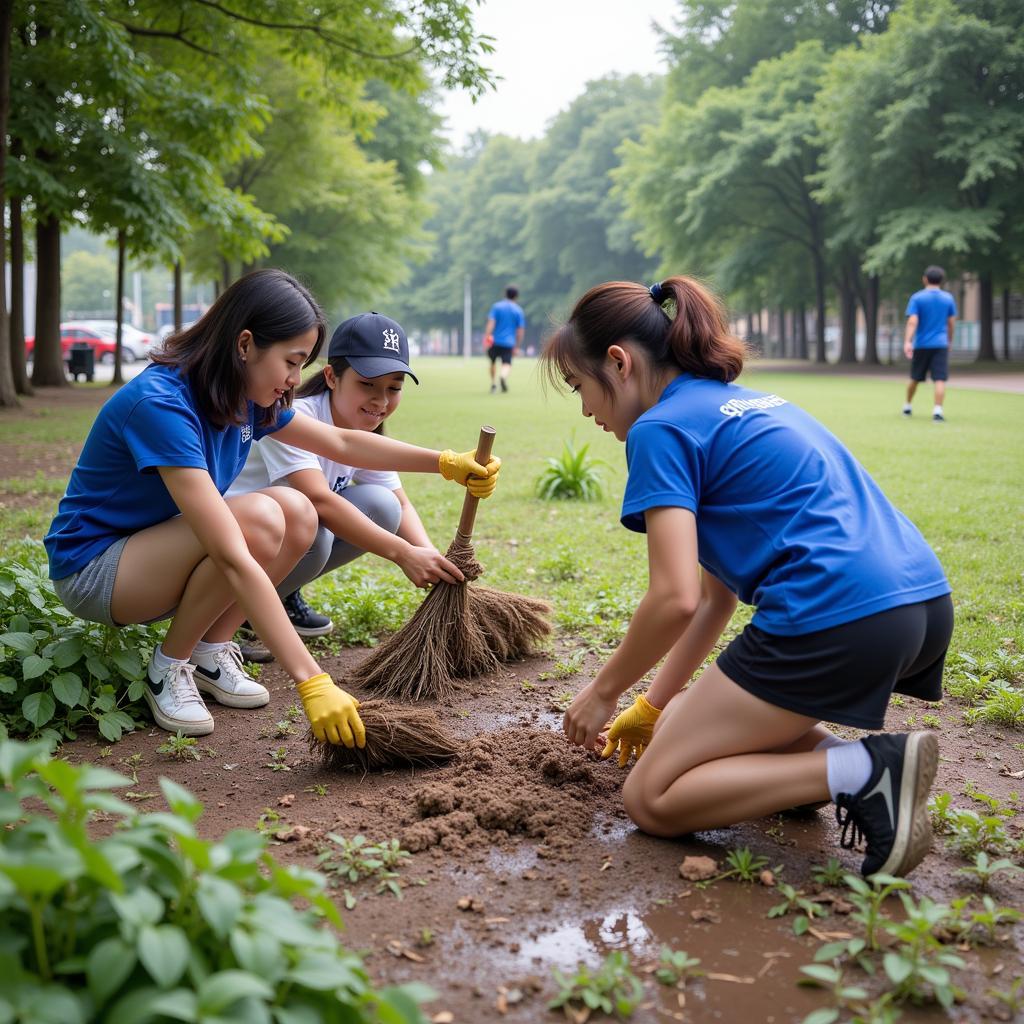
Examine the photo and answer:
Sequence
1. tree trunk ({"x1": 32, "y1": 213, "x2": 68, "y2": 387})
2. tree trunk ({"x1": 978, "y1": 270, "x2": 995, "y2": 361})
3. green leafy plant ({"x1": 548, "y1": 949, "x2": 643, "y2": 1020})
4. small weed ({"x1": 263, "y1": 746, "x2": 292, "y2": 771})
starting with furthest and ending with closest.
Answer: tree trunk ({"x1": 978, "y1": 270, "x2": 995, "y2": 361}) → tree trunk ({"x1": 32, "y1": 213, "x2": 68, "y2": 387}) → small weed ({"x1": 263, "y1": 746, "x2": 292, "y2": 771}) → green leafy plant ({"x1": 548, "y1": 949, "x2": 643, "y2": 1020})

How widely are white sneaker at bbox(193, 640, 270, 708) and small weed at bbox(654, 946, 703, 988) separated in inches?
76.6

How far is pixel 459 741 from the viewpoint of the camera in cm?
312

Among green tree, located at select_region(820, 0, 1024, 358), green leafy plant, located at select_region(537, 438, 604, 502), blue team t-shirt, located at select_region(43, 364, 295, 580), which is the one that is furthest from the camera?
green tree, located at select_region(820, 0, 1024, 358)

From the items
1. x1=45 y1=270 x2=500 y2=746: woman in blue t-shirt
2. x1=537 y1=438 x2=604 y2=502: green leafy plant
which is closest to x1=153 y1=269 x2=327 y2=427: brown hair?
x1=45 y1=270 x2=500 y2=746: woman in blue t-shirt

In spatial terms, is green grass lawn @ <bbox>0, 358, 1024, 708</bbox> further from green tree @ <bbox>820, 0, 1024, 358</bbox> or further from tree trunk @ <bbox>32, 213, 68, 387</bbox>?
green tree @ <bbox>820, 0, 1024, 358</bbox>

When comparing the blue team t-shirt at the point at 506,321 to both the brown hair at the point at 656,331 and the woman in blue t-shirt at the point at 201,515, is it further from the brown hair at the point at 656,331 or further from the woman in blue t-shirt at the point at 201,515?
the brown hair at the point at 656,331

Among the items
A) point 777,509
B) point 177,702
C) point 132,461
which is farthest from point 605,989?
point 132,461

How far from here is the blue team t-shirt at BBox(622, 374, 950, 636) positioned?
2.25m

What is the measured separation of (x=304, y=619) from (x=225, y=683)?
776mm

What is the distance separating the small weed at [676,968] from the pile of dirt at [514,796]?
0.52 m

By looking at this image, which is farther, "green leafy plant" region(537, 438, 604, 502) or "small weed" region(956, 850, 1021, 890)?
"green leafy plant" region(537, 438, 604, 502)

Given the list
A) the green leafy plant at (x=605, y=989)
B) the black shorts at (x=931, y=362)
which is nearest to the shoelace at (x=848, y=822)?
the green leafy plant at (x=605, y=989)

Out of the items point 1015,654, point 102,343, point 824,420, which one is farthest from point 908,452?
point 102,343

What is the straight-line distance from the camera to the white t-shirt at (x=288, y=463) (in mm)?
3762
